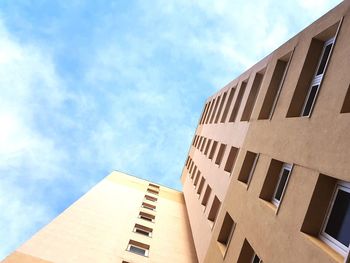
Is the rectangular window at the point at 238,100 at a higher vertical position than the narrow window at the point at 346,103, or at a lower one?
higher

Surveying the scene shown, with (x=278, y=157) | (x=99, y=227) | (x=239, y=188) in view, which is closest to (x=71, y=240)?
(x=99, y=227)

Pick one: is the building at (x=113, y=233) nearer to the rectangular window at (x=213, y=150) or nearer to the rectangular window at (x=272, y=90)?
the rectangular window at (x=213, y=150)

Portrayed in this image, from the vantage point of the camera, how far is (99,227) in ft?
68.6

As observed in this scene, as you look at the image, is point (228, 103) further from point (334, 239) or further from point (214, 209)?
point (334, 239)

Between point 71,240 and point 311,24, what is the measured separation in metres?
14.3

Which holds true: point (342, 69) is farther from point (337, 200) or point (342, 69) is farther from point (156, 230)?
point (156, 230)

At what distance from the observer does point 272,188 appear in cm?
1148

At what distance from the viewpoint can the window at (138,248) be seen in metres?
20.1

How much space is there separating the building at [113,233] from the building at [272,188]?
0.24 feet

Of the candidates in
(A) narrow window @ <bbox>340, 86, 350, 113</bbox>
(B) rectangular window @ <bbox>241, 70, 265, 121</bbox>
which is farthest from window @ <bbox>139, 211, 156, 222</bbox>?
(A) narrow window @ <bbox>340, 86, 350, 113</bbox>

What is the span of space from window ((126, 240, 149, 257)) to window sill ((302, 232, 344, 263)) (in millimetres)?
13434

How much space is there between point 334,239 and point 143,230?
55.9 feet

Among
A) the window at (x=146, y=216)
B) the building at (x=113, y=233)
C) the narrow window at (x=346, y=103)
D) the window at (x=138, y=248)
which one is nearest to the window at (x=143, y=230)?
the building at (x=113, y=233)

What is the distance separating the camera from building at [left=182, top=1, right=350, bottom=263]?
7.98m
